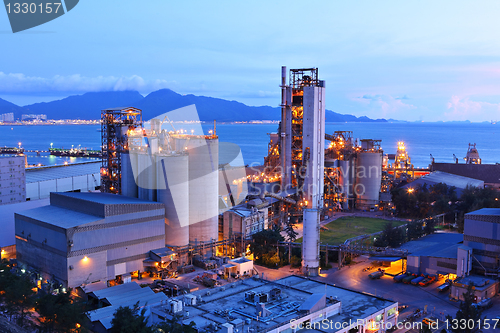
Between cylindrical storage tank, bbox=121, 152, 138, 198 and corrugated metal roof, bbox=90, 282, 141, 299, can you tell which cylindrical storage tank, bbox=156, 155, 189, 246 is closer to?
cylindrical storage tank, bbox=121, 152, 138, 198

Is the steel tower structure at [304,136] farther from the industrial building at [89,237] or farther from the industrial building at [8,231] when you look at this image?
the industrial building at [8,231]

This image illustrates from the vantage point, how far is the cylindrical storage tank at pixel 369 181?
163 ft

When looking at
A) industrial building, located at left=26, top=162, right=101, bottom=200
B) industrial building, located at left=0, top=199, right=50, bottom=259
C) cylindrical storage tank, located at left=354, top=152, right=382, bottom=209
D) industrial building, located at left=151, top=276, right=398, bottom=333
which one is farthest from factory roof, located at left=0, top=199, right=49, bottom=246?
cylindrical storage tank, located at left=354, top=152, right=382, bottom=209

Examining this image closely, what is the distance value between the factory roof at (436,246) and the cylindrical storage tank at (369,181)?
1511cm

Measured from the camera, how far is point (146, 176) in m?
31.5

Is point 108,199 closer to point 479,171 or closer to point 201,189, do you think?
point 201,189

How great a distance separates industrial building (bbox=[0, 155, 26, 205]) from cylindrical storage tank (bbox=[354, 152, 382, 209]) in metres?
35.3

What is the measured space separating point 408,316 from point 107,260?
16952 millimetres

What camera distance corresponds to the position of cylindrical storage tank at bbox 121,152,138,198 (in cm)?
3281

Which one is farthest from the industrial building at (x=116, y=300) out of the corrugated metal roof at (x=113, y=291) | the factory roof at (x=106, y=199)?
the factory roof at (x=106, y=199)

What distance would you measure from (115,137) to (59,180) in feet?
47.2

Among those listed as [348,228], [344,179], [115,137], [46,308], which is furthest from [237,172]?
[46,308]

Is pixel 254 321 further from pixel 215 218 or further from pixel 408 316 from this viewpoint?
pixel 215 218

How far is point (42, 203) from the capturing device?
1481 inches
